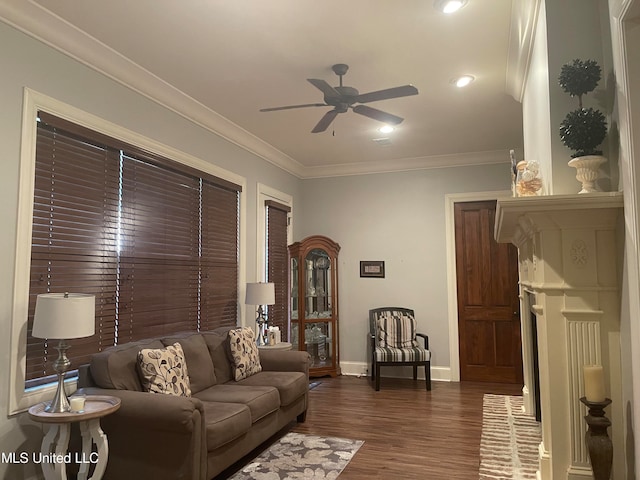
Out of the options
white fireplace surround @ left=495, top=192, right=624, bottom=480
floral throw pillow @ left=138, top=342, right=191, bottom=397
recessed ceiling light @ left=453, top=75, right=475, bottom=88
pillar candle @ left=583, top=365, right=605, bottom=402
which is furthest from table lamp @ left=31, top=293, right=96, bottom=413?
recessed ceiling light @ left=453, top=75, right=475, bottom=88

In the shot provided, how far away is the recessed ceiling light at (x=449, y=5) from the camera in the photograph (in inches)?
105

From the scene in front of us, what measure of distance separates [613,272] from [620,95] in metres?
0.83

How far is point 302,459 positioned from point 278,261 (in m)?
3.02

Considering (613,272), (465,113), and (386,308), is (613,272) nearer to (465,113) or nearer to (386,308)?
(465,113)

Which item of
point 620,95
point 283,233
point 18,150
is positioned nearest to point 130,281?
point 18,150

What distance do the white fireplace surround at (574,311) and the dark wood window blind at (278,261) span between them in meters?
3.73

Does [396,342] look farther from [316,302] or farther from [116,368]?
[116,368]

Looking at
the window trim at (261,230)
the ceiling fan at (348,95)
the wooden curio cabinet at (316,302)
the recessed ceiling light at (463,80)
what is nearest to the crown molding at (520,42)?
the recessed ceiling light at (463,80)

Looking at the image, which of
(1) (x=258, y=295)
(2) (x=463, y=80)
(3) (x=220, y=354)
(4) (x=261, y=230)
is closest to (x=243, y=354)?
(3) (x=220, y=354)

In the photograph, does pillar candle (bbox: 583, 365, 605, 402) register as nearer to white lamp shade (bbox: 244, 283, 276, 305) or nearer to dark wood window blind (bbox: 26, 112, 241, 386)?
dark wood window blind (bbox: 26, 112, 241, 386)

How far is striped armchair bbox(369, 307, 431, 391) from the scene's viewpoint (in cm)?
542

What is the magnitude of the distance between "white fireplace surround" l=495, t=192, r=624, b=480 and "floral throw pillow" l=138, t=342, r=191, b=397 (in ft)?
7.61

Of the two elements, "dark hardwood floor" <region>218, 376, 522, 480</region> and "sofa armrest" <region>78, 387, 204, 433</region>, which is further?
"dark hardwood floor" <region>218, 376, 522, 480</region>

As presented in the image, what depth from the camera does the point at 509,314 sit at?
Answer: 5.82 m
